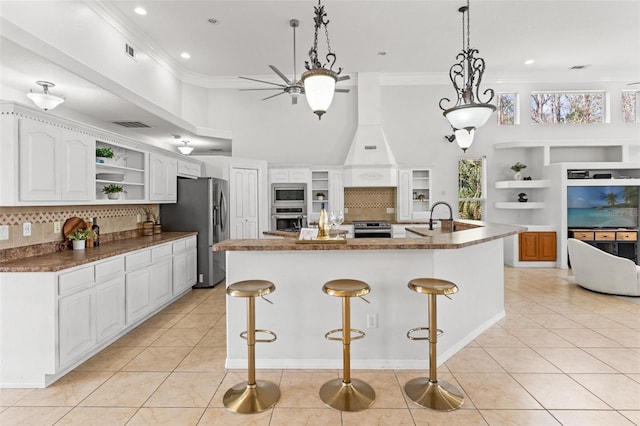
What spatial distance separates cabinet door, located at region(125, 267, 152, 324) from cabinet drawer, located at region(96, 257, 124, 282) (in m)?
0.18

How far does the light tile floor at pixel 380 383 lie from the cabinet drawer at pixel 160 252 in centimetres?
78

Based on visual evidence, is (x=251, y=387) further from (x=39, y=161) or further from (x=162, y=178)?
(x=162, y=178)

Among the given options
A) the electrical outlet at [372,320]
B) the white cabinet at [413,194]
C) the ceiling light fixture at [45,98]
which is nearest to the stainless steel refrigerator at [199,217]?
the ceiling light fixture at [45,98]

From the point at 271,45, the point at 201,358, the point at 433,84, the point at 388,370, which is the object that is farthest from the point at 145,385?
the point at 433,84

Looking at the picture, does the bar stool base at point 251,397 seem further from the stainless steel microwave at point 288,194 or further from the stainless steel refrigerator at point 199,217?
the stainless steel microwave at point 288,194

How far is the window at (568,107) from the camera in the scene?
7.26 meters

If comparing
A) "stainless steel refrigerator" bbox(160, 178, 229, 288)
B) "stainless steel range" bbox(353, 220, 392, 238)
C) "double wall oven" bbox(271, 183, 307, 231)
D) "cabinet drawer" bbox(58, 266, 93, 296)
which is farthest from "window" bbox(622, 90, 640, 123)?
"cabinet drawer" bbox(58, 266, 93, 296)

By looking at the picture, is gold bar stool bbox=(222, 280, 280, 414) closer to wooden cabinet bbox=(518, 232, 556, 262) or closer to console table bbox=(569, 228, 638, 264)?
wooden cabinet bbox=(518, 232, 556, 262)

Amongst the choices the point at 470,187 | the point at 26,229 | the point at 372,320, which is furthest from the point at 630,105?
the point at 26,229

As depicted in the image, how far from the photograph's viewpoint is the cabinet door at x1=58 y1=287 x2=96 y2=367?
8.58 feet

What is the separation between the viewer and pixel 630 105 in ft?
23.7

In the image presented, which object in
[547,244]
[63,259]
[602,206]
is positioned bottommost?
[547,244]

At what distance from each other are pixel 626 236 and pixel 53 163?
8.86 m

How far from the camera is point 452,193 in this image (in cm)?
719
